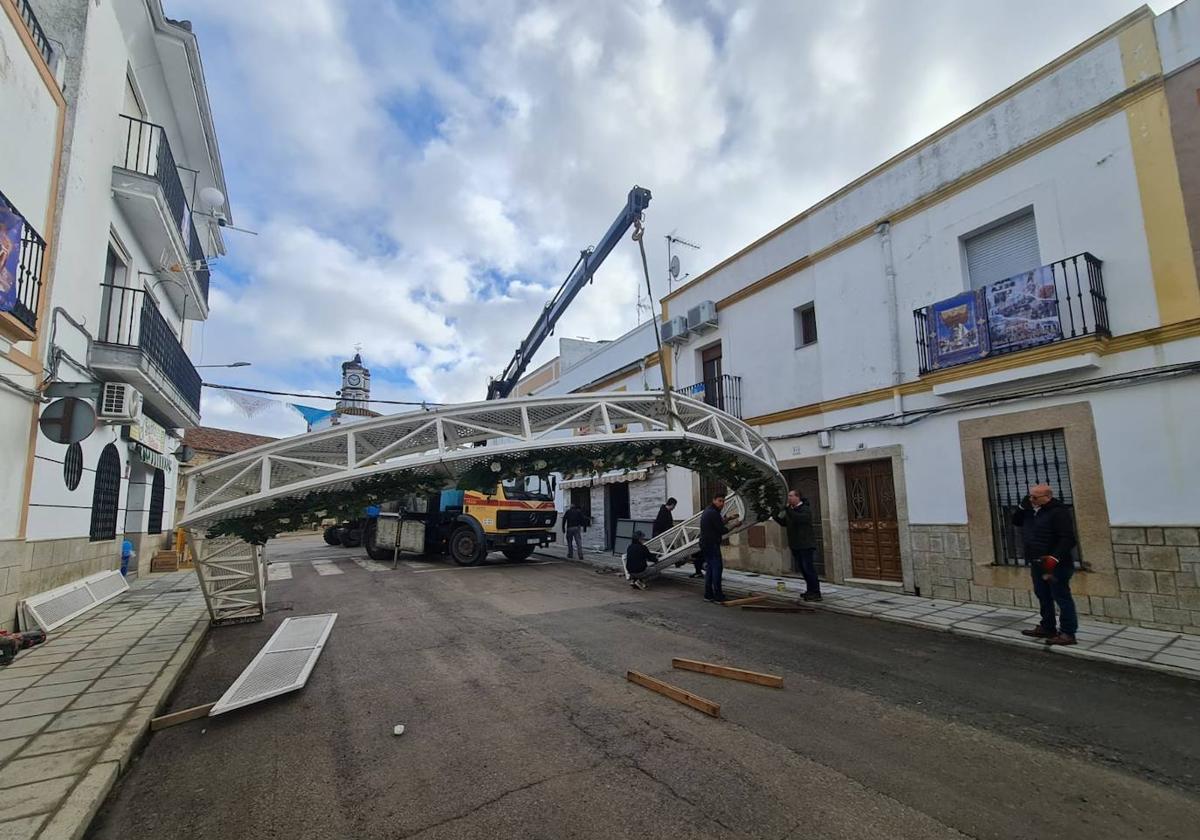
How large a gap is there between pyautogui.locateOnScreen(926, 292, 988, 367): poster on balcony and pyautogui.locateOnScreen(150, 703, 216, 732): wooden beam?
1038 cm

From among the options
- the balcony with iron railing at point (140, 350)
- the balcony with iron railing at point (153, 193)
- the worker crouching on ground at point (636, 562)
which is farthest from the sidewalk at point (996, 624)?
the balcony with iron railing at point (153, 193)

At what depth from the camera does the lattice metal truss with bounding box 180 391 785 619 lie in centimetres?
551

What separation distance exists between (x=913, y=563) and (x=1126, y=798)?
6.78 metres

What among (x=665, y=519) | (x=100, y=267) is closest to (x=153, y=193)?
(x=100, y=267)

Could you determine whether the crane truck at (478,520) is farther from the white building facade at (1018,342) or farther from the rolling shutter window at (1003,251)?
the rolling shutter window at (1003,251)

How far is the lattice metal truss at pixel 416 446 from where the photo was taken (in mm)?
5508

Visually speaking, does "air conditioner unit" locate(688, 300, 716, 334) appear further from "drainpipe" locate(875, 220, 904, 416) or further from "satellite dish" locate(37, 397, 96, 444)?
"satellite dish" locate(37, 397, 96, 444)

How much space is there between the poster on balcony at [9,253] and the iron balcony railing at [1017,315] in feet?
39.2

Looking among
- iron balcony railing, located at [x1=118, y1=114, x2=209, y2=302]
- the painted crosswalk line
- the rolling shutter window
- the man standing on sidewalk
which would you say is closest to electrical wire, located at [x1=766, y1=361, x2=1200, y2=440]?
the rolling shutter window

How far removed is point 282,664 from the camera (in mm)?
5234

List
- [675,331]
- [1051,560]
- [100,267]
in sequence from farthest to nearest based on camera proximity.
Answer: [675,331] → [100,267] → [1051,560]

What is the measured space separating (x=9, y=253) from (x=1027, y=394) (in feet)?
40.9

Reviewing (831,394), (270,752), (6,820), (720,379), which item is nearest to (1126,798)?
(270,752)

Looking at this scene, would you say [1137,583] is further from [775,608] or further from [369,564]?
[369,564]
